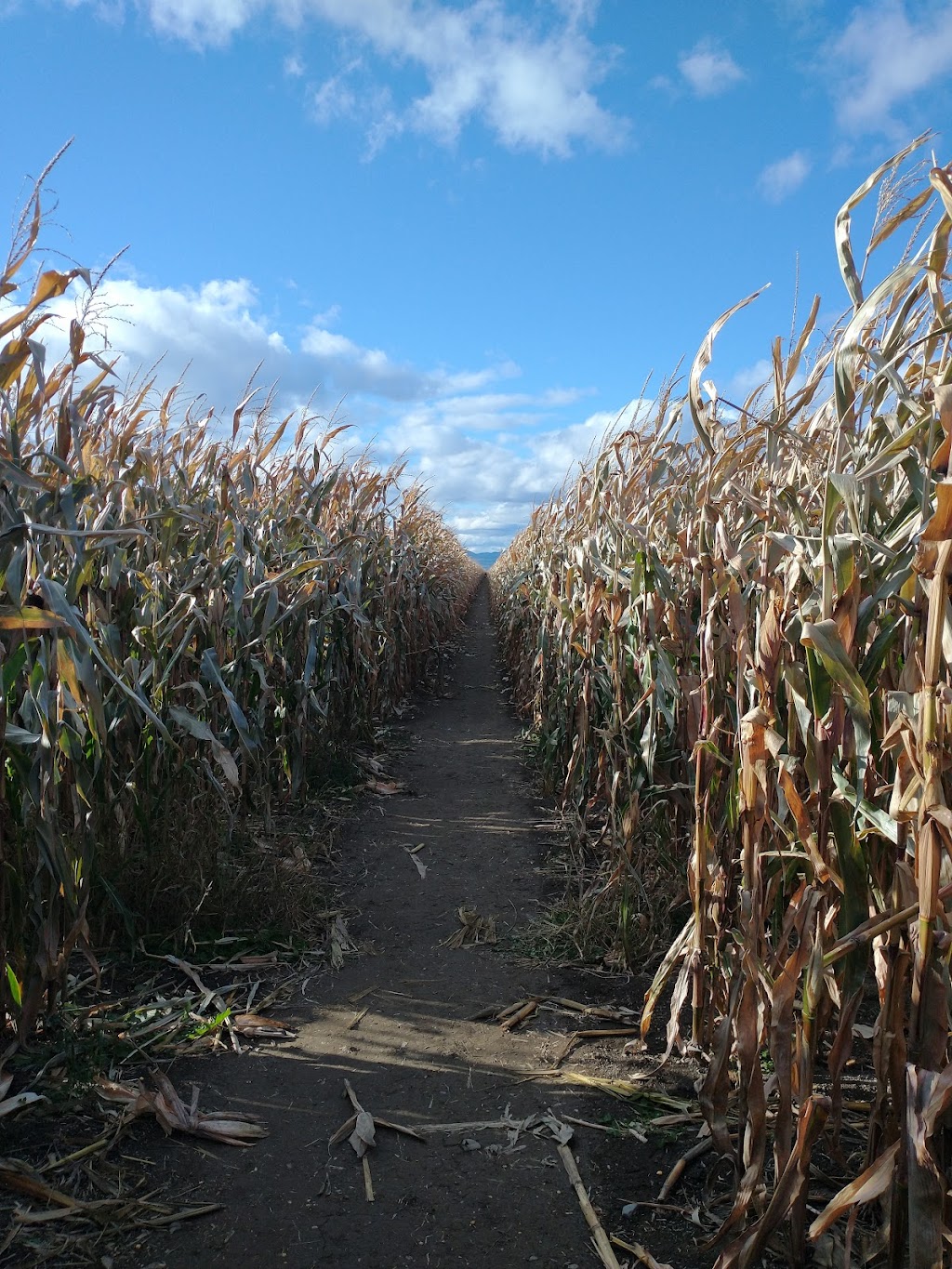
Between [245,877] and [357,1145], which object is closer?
[357,1145]

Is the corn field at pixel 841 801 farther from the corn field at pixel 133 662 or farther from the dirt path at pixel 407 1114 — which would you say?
the corn field at pixel 133 662

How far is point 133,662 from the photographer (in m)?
2.47

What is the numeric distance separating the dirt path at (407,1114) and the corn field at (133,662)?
0.61 m

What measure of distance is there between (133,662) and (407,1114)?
1.50 metres

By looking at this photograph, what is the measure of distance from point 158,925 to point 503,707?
5.32 meters

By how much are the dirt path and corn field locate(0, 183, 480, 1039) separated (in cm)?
61

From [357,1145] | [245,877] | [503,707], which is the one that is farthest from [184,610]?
[503,707]

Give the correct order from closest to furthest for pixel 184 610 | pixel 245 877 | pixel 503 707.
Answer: pixel 184 610
pixel 245 877
pixel 503 707

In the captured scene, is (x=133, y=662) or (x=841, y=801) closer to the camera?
(x=841, y=801)

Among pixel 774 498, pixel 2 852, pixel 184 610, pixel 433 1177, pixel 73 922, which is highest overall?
pixel 774 498

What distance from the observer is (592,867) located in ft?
13.1

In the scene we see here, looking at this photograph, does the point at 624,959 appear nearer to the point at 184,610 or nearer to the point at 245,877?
the point at 245,877

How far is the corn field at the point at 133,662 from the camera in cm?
207

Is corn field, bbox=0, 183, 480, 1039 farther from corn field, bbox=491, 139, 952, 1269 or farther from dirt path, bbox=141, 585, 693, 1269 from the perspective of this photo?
corn field, bbox=491, 139, 952, 1269
